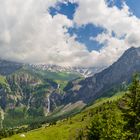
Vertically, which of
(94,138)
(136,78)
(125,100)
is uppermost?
(136,78)

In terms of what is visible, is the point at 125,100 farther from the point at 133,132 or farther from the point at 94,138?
the point at 94,138

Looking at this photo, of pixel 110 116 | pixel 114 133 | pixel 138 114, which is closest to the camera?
pixel 138 114

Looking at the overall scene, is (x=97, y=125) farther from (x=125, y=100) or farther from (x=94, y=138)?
(x=125, y=100)

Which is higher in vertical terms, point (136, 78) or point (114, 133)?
point (136, 78)

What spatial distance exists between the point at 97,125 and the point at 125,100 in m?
33.4

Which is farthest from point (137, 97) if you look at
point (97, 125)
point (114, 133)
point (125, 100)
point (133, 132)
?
point (97, 125)

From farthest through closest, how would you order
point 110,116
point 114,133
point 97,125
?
1. point 97,125
2. point 110,116
3. point 114,133

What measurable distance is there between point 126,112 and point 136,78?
196 inches

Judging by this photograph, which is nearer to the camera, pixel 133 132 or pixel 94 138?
pixel 133 132

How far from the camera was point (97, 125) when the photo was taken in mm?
75500

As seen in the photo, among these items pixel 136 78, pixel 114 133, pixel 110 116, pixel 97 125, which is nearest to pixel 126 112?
pixel 136 78

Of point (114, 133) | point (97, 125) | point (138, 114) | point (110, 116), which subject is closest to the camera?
point (138, 114)

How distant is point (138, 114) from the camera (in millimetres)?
43062

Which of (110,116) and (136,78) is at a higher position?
(136,78)
